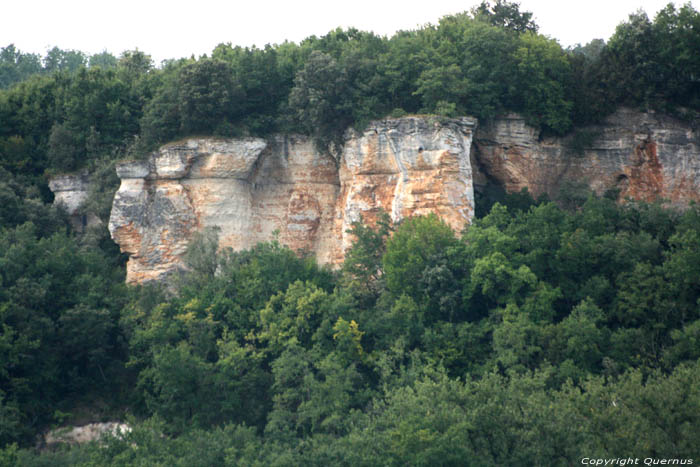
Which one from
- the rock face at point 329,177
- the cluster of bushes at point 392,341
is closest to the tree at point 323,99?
the rock face at point 329,177

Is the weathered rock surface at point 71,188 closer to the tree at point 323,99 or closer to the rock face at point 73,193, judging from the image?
the rock face at point 73,193

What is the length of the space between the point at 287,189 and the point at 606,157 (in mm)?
14175

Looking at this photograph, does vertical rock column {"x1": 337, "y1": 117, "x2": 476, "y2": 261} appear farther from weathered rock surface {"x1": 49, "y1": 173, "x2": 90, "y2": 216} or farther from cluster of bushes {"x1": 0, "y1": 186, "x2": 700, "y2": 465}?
weathered rock surface {"x1": 49, "y1": 173, "x2": 90, "y2": 216}

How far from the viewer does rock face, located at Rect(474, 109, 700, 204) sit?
3778cm

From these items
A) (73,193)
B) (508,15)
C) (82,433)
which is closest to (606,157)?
(508,15)

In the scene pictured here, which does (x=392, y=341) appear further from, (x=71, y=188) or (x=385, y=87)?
(x=71, y=188)

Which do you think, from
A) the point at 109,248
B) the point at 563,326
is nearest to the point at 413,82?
the point at 563,326

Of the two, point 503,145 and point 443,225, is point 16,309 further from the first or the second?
point 503,145

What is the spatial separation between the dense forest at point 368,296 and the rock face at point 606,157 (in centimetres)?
78

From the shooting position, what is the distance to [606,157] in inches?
1526

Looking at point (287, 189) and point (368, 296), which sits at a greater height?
point (287, 189)

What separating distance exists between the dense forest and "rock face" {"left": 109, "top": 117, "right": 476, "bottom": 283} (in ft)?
3.22

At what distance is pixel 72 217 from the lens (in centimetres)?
4019

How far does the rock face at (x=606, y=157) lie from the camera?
3778 centimetres
